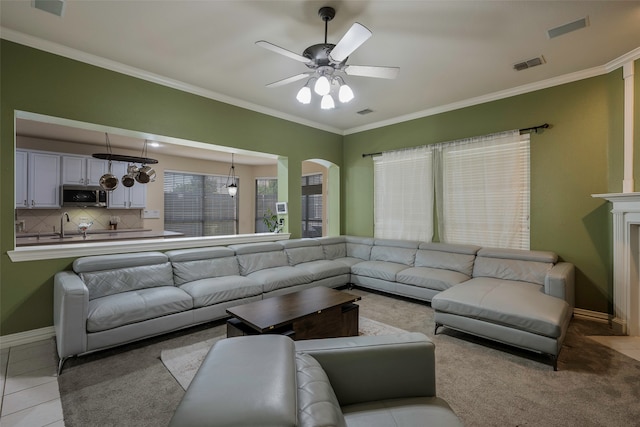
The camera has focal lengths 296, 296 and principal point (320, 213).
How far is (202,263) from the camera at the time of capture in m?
3.84

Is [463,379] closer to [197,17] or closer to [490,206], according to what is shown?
[490,206]

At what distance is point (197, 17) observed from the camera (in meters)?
2.57

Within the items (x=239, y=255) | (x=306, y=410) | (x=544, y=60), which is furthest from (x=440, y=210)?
(x=306, y=410)

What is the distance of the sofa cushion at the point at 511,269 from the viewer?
359 cm

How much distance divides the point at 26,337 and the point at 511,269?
A: 18.0 ft

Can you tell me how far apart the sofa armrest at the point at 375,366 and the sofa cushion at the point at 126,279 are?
8.83 feet

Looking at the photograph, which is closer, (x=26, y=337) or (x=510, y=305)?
(x=510, y=305)

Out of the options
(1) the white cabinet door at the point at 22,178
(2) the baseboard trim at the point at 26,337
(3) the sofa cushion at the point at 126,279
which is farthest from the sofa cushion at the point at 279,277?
(1) the white cabinet door at the point at 22,178

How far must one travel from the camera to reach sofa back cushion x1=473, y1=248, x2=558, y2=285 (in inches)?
142

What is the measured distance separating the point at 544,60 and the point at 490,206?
1.91m

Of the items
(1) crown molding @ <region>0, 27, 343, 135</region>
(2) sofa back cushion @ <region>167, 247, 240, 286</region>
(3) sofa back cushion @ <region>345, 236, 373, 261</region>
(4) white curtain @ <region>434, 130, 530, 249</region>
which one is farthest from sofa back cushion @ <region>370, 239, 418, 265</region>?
(1) crown molding @ <region>0, 27, 343, 135</region>

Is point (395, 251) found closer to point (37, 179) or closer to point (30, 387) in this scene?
point (30, 387)

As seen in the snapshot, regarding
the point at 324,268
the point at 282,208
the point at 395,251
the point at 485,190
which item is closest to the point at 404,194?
the point at 395,251

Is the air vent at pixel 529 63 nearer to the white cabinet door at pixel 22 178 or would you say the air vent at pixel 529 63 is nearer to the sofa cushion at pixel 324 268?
the sofa cushion at pixel 324 268
